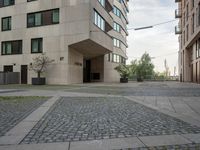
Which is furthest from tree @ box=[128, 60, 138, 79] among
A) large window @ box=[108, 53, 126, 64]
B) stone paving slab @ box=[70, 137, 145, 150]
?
stone paving slab @ box=[70, 137, 145, 150]

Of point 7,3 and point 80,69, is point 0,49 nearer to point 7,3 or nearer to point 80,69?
point 7,3

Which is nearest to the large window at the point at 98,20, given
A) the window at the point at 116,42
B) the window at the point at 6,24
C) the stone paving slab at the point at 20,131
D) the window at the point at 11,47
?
the window at the point at 11,47

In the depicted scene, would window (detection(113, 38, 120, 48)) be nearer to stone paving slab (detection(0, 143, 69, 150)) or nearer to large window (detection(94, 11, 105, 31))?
large window (detection(94, 11, 105, 31))

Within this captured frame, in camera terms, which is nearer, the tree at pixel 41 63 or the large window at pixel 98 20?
the tree at pixel 41 63

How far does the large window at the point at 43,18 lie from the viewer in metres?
26.5

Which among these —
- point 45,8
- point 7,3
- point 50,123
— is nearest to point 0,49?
point 7,3

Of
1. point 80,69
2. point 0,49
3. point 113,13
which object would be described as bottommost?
point 80,69

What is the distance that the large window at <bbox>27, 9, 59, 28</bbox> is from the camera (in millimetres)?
26547

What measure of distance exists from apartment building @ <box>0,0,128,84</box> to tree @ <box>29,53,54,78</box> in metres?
0.42

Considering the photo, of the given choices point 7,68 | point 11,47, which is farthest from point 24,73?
point 11,47

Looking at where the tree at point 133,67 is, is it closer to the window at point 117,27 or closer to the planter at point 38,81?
Result: the window at point 117,27

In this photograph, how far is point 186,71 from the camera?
41.8 m

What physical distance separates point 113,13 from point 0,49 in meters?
23.2

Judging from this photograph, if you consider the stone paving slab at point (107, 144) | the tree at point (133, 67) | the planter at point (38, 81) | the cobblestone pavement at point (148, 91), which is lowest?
the stone paving slab at point (107, 144)
